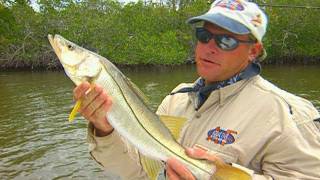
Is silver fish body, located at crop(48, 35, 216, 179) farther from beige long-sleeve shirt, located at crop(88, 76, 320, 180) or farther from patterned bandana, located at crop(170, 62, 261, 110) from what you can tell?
patterned bandana, located at crop(170, 62, 261, 110)

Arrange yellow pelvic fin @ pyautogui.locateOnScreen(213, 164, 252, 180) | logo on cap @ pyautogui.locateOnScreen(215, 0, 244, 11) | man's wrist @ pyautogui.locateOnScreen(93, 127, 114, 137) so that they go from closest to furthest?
yellow pelvic fin @ pyautogui.locateOnScreen(213, 164, 252, 180) → logo on cap @ pyautogui.locateOnScreen(215, 0, 244, 11) → man's wrist @ pyautogui.locateOnScreen(93, 127, 114, 137)

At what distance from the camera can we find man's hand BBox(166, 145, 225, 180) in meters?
2.77

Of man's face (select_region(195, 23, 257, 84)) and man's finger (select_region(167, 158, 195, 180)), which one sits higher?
man's face (select_region(195, 23, 257, 84))

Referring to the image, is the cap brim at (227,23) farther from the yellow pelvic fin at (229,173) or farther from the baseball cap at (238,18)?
the yellow pelvic fin at (229,173)

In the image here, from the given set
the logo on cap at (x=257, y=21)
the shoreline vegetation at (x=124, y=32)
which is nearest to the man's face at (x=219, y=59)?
the logo on cap at (x=257, y=21)

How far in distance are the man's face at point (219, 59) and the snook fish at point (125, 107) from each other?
47 cm

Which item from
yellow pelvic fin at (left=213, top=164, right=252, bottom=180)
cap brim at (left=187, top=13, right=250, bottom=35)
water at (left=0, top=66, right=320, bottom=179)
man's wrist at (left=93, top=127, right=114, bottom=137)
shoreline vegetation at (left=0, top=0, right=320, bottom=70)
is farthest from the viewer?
shoreline vegetation at (left=0, top=0, right=320, bottom=70)

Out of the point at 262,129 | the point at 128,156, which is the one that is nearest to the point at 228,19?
the point at 262,129

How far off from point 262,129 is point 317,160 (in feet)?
1.23

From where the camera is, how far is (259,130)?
280 centimetres

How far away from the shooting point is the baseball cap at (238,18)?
2.96 m

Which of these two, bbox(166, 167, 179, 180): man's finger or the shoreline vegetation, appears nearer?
bbox(166, 167, 179, 180): man's finger

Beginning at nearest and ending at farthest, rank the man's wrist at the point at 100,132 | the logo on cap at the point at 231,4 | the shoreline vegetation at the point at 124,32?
the logo on cap at the point at 231,4 < the man's wrist at the point at 100,132 < the shoreline vegetation at the point at 124,32

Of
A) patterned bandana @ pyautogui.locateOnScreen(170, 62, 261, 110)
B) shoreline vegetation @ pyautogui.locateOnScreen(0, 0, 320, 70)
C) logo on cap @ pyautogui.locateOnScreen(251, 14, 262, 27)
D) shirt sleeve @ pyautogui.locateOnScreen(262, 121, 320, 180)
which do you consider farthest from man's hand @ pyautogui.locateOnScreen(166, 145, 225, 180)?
shoreline vegetation @ pyautogui.locateOnScreen(0, 0, 320, 70)
